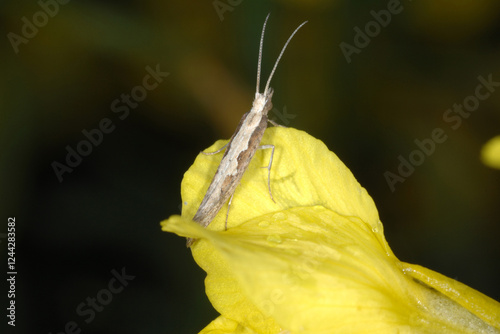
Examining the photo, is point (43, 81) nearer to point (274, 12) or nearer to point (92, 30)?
point (92, 30)

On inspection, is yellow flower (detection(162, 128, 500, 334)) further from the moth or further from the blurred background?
the blurred background

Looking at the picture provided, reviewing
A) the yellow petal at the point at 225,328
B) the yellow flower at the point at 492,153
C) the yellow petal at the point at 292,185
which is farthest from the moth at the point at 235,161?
the yellow flower at the point at 492,153

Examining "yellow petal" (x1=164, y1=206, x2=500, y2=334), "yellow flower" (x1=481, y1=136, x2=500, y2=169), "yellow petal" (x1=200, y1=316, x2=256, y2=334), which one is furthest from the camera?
"yellow flower" (x1=481, y1=136, x2=500, y2=169)

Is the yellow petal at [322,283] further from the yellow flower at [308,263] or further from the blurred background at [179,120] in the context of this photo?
the blurred background at [179,120]

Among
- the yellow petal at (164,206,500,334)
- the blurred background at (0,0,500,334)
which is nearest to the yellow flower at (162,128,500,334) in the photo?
the yellow petal at (164,206,500,334)

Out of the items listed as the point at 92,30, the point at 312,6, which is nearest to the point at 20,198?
the point at 92,30

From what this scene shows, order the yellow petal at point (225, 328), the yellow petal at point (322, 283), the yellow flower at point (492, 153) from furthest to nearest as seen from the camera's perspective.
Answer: the yellow flower at point (492, 153), the yellow petal at point (225, 328), the yellow petal at point (322, 283)
